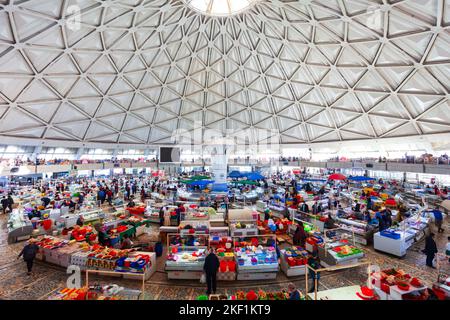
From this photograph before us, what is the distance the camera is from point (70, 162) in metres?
33.1

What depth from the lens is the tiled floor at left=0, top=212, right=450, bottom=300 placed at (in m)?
8.93

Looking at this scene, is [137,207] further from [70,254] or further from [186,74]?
[186,74]

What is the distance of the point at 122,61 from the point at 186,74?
1001cm

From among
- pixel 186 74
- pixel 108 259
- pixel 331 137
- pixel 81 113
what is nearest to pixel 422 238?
pixel 108 259

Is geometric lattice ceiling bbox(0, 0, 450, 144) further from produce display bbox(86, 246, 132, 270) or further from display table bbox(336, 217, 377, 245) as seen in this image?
produce display bbox(86, 246, 132, 270)

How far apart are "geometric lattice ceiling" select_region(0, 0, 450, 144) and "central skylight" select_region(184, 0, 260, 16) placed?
4.20 ft

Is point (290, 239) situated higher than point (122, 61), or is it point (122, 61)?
point (122, 61)

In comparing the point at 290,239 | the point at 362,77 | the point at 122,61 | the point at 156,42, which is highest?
the point at 156,42

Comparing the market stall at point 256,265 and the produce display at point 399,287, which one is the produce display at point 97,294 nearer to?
the market stall at point 256,265

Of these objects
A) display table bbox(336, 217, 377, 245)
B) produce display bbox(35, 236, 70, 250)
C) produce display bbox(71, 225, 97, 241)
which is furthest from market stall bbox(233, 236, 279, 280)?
produce display bbox(35, 236, 70, 250)

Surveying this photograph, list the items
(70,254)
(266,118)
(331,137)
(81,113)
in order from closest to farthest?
(70,254)
(81,113)
(331,137)
(266,118)

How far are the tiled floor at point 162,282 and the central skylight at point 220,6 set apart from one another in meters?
23.5

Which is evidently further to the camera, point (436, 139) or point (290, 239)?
point (436, 139)

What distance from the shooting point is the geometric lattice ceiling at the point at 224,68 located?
58.5ft
